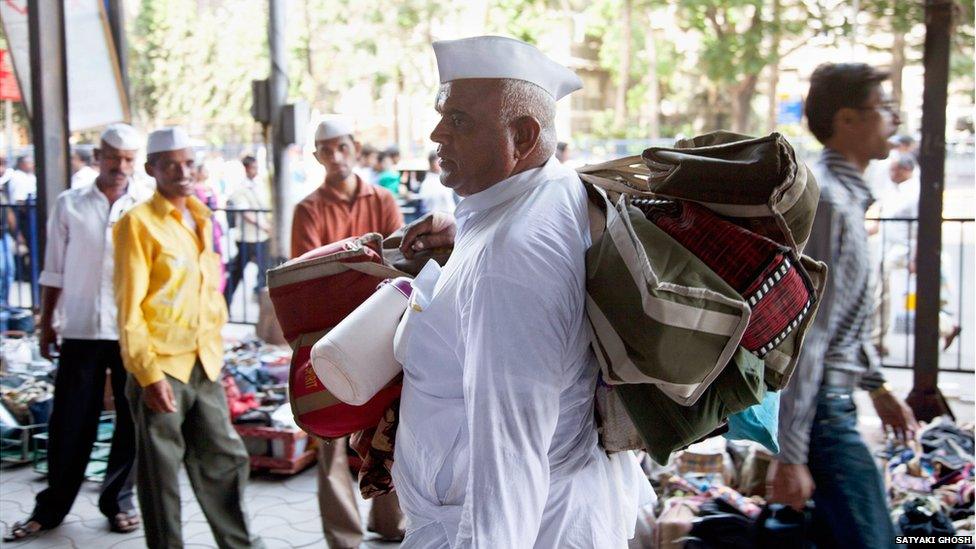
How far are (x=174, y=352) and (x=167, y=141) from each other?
94cm

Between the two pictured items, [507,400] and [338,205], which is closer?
[507,400]

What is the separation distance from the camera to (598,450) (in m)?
2.18

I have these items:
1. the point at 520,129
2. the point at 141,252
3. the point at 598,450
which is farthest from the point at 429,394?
the point at 141,252

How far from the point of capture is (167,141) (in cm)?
441

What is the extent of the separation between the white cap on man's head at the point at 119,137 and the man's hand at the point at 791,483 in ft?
12.1

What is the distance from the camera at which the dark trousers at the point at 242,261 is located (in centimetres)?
1209

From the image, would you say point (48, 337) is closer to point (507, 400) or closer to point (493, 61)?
point (493, 61)

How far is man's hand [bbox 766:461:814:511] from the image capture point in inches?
119

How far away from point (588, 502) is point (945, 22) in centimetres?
491

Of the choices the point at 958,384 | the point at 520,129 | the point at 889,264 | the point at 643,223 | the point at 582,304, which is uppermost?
the point at 520,129

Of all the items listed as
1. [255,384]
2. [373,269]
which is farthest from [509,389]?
[255,384]

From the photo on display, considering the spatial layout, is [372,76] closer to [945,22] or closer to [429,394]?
[945,22]

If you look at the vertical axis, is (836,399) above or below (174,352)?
above

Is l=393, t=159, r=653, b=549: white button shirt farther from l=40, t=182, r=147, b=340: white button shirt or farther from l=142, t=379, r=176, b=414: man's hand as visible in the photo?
l=40, t=182, r=147, b=340: white button shirt
